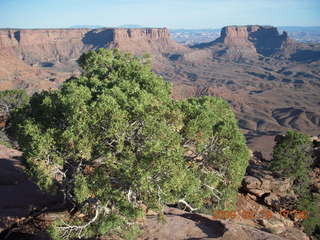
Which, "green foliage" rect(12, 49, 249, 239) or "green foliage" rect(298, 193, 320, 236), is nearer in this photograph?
"green foliage" rect(12, 49, 249, 239)

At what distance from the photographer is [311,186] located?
114ft

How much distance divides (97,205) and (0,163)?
17066mm

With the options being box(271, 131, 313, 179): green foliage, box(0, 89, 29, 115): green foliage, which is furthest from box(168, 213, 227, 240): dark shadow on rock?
box(0, 89, 29, 115): green foliage

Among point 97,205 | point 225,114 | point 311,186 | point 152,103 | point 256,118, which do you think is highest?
point 152,103

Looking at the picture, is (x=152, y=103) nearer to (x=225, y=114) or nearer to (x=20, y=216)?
(x=225, y=114)

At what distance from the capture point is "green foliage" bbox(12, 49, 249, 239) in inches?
535

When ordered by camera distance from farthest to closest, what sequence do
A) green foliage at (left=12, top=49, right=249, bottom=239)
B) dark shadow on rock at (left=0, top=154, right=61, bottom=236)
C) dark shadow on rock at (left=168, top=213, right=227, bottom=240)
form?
dark shadow on rock at (left=0, top=154, right=61, bottom=236)
dark shadow on rock at (left=168, top=213, right=227, bottom=240)
green foliage at (left=12, top=49, right=249, bottom=239)

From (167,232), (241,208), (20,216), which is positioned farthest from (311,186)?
(20,216)

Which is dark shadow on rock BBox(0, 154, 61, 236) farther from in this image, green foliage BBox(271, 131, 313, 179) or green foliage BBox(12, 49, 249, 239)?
green foliage BBox(271, 131, 313, 179)

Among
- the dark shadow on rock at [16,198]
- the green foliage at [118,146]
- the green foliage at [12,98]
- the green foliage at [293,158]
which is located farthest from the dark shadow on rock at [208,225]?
the green foliage at [12,98]

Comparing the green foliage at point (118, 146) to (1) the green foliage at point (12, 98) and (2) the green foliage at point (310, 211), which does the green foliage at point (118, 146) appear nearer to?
(2) the green foliage at point (310, 211)

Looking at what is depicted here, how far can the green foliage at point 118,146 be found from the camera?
44.6 feet

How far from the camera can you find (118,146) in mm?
14023

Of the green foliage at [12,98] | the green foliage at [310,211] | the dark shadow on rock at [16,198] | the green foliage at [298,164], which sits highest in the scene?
the green foliage at [12,98]
